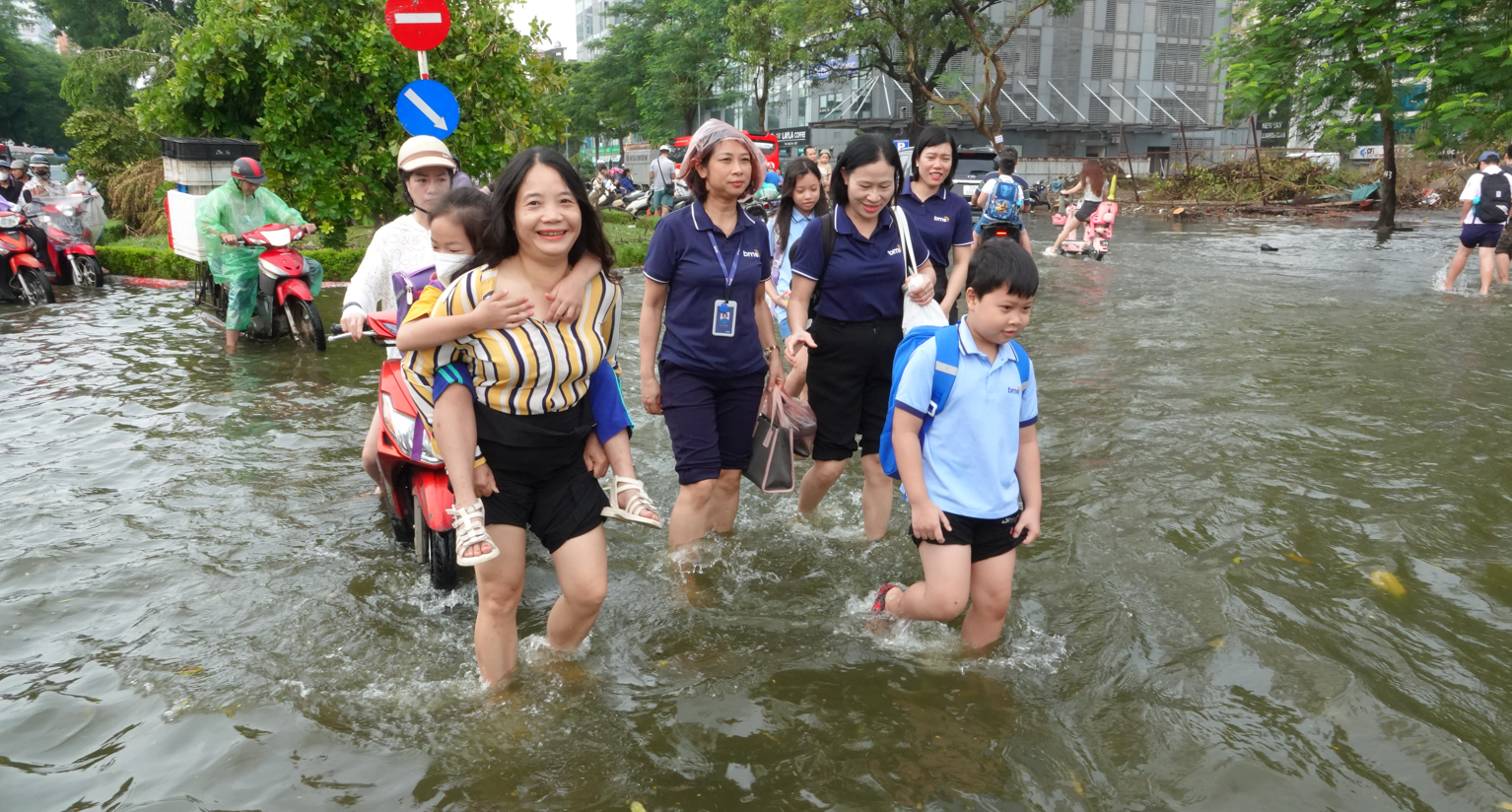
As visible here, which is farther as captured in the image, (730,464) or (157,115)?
(157,115)

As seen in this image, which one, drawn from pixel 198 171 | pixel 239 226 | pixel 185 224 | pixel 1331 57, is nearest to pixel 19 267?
pixel 185 224

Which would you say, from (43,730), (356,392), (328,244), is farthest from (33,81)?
(43,730)

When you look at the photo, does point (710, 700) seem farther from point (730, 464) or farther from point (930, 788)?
point (730, 464)

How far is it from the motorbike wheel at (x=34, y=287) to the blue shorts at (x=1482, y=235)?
677 inches

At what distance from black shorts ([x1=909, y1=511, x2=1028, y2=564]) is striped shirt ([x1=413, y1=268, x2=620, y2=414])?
4.26 ft

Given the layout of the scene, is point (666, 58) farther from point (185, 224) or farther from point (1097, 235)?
point (185, 224)

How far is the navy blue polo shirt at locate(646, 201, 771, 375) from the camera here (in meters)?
4.19

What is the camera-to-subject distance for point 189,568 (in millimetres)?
4738

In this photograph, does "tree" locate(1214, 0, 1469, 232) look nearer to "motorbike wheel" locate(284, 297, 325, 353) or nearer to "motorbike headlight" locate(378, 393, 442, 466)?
"motorbike wheel" locate(284, 297, 325, 353)

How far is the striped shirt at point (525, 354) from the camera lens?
3.00m

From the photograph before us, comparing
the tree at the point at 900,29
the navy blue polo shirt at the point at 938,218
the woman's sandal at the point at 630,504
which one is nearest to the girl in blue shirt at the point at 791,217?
the navy blue polo shirt at the point at 938,218

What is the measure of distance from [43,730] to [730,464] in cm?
266

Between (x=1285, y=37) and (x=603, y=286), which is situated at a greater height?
(x=1285, y=37)

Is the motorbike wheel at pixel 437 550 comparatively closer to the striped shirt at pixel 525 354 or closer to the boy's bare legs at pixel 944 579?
the striped shirt at pixel 525 354
